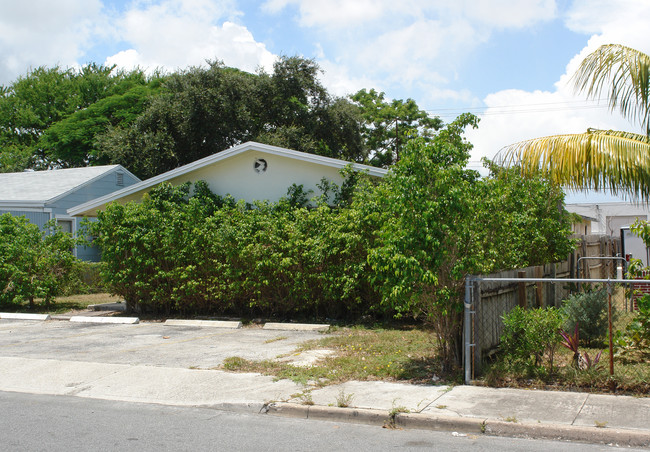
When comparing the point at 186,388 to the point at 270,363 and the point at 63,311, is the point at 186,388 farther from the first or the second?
the point at 63,311

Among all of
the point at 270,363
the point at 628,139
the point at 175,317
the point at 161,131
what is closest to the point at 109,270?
the point at 175,317

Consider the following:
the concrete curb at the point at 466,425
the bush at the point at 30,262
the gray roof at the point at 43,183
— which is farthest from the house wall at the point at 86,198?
the concrete curb at the point at 466,425

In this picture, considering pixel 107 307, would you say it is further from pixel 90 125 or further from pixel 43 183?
pixel 90 125

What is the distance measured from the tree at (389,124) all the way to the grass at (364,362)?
97.0 feet

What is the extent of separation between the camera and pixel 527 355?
26.0 ft

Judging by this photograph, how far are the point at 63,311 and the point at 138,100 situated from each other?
82.7ft

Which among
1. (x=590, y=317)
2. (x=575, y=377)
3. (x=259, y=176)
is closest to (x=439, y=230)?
(x=575, y=377)

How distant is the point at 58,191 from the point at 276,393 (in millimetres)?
19166

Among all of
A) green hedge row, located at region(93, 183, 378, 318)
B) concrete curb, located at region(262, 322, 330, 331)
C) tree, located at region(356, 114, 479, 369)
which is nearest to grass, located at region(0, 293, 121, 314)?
green hedge row, located at region(93, 183, 378, 318)

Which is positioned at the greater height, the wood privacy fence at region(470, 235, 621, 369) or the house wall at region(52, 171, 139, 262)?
the house wall at region(52, 171, 139, 262)

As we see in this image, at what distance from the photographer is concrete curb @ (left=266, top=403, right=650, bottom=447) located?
5.77 metres

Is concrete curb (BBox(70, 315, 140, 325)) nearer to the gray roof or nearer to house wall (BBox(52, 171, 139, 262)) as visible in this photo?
house wall (BBox(52, 171, 139, 262))

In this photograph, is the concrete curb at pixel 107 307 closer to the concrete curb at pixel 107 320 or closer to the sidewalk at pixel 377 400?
the concrete curb at pixel 107 320

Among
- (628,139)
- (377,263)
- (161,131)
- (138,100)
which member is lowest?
(377,263)
